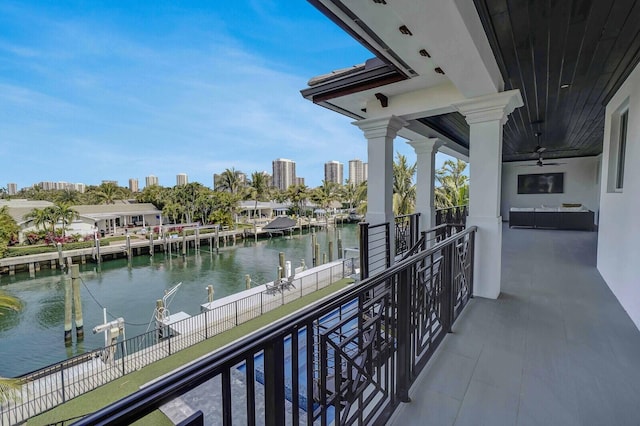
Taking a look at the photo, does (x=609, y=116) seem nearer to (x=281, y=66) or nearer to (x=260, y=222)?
(x=281, y=66)

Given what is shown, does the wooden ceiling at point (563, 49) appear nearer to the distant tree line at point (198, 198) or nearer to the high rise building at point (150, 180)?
the distant tree line at point (198, 198)

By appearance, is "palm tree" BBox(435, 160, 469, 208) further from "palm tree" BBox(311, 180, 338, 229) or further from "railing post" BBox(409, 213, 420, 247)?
"palm tree" BBox(311, 180, 338, 229)

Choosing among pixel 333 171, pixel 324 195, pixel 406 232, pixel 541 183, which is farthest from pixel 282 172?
pixel 406 232

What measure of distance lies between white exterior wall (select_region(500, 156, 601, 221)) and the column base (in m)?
8.31

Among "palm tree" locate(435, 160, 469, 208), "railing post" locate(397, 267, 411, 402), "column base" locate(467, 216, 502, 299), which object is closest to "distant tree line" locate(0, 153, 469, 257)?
"palm tree" locate(435, 160, 469, 208)

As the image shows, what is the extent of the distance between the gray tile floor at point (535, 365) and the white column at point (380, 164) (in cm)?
178

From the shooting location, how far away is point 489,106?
3260 millimetres

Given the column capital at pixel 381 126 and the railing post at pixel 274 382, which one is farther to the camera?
the column capital at pixel 381 126

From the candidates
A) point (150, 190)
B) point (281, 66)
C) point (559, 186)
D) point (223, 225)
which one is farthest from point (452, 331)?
point (150, 190)

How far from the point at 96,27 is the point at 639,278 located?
26531mm

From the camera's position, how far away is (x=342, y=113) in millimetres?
4629

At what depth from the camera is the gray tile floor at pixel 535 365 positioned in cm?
158

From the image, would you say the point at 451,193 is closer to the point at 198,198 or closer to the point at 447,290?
the point at 447,290

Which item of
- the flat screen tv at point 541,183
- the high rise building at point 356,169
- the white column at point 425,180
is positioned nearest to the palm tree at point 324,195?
the high rise building at point 356,169
